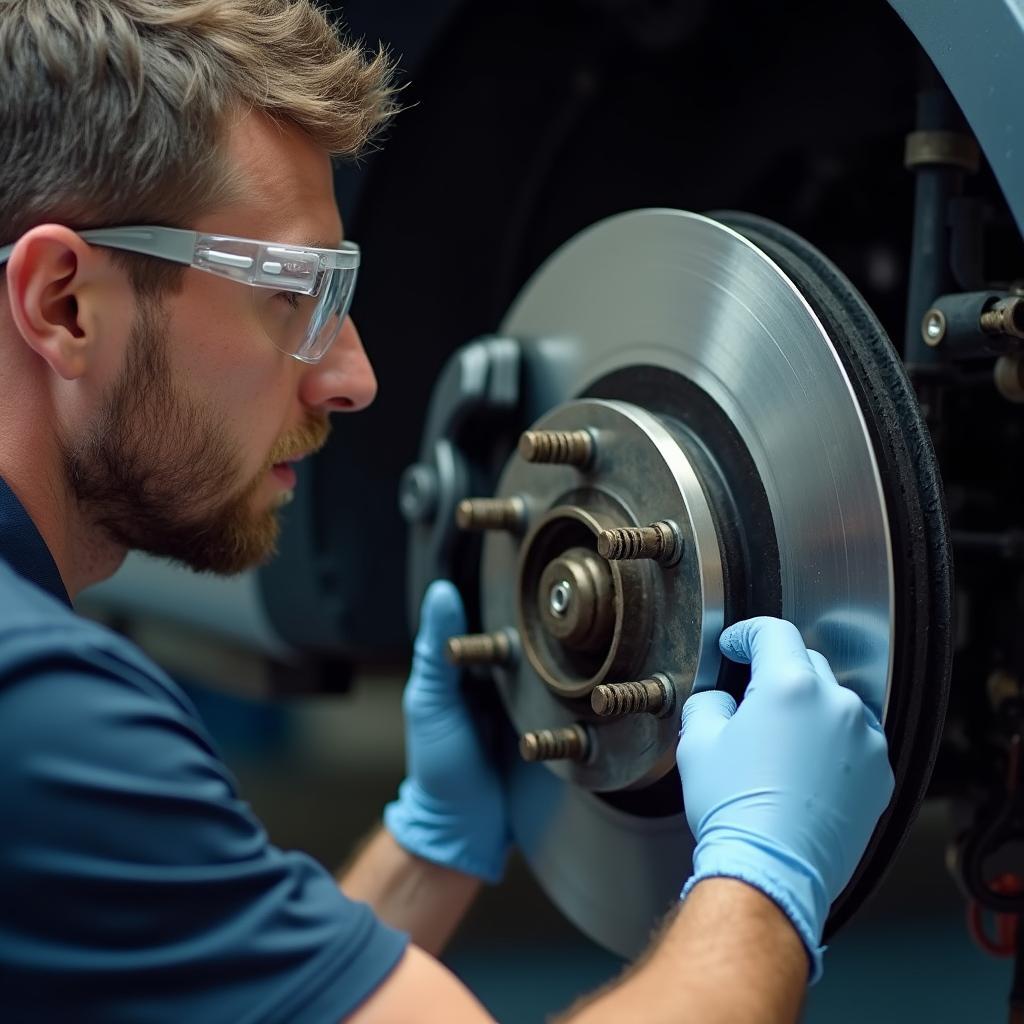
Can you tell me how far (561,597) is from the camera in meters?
0.84

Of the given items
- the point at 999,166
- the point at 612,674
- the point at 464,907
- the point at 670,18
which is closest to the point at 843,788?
the point at 612,674

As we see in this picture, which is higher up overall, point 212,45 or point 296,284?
point 212,45

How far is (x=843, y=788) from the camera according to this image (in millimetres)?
695

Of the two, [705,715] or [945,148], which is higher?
[945,148]

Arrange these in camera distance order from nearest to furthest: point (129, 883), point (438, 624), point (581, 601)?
1. point (129, 883)
2. point (581, 601)
3. point (438, 624)

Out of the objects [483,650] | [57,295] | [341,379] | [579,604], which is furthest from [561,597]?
[57,295]

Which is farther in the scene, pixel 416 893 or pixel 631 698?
pixel 416 893

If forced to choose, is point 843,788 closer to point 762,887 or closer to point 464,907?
point 762,887

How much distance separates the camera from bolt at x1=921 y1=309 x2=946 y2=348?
0.77 m

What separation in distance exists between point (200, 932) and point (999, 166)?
0.54 metres

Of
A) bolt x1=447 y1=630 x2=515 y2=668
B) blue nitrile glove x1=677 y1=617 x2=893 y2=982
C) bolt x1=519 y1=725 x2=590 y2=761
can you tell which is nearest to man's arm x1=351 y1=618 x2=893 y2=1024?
blue nitrile glove x1=677 y1=617 x2=893 y2=982

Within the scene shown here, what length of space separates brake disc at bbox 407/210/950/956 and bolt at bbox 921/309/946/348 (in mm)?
52

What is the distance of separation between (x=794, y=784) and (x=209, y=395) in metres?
0.44

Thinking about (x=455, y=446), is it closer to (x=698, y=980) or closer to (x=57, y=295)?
(x=57, y=295)
